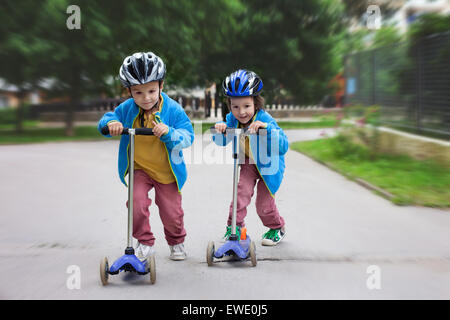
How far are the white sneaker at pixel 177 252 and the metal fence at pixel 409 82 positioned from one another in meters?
7.70

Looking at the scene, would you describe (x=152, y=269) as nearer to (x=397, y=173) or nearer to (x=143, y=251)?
(x=143, y=251)

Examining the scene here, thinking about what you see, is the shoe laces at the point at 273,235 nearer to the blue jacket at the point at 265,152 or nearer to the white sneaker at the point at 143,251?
the blue jacket at the point at 265,152

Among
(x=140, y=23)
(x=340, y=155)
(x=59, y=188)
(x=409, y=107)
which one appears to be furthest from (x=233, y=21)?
(x=59, y=188)

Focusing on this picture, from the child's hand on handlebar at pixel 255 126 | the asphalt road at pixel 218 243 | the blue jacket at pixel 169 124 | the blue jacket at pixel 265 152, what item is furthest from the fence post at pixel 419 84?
the blue jacket at pixel 169 124

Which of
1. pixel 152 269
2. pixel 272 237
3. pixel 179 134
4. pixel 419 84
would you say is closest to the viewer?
pixel 152 269

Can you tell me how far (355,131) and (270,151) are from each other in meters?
6.21

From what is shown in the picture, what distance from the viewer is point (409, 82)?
39.5 feet

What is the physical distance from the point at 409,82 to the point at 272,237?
8438mm

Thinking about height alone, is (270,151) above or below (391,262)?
above

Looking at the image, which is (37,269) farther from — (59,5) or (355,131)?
(59,5)

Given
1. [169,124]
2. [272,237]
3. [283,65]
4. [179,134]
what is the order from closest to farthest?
[179,134], [169,124], [272,237], [283,65]

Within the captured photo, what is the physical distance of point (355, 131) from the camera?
10.2m

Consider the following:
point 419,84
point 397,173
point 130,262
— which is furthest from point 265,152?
point 419,84

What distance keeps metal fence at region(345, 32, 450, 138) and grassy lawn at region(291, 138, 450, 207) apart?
5.77 feet
